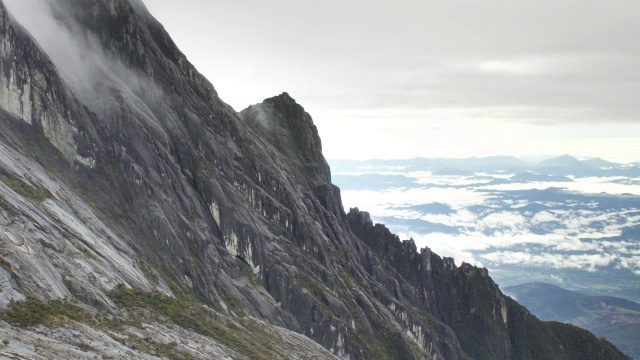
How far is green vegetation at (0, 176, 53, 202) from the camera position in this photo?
10650 centimetres

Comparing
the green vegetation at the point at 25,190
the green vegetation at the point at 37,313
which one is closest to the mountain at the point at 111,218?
the green vegetation at the point at 37,313

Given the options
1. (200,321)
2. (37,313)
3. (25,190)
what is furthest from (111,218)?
(37,313)

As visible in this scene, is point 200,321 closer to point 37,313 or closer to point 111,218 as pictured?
point 111,218

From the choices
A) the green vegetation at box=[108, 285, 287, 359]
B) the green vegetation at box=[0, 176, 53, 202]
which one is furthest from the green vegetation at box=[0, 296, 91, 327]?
Result: the green vegetation at box=[0, 176, 53, 202]

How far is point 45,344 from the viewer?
67750 millimetres

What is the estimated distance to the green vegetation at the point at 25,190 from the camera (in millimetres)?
106500

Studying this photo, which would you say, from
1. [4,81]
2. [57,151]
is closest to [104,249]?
[57,151]

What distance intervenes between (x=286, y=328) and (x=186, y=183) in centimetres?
5601

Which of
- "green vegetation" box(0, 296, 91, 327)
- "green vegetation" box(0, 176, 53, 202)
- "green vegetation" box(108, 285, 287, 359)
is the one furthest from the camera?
"green vegetation" box(0, 176, 53, 202)

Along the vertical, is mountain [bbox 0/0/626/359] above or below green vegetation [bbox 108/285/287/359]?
above

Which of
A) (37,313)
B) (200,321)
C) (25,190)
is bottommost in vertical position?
(200,321)

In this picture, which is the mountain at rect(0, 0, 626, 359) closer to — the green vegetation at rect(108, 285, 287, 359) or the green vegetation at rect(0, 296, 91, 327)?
the green vegetation at rect(0, 296, 91, 327)

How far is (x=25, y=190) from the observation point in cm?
10912

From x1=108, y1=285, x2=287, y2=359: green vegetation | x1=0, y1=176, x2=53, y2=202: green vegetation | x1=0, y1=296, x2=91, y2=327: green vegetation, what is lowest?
x1=108, y1=285, x2=287, y2=359: green vegetation
